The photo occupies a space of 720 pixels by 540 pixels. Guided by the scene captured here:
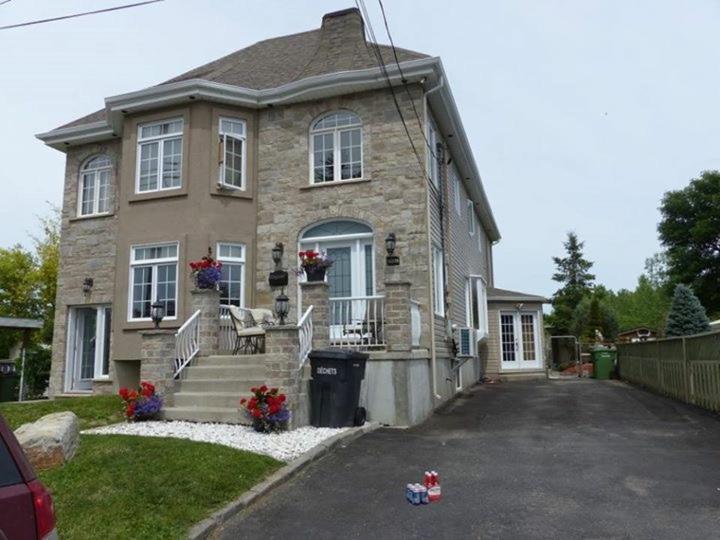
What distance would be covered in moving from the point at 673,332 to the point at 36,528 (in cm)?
1878

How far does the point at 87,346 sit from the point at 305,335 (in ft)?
24.7

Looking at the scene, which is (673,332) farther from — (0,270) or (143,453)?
(0,270)

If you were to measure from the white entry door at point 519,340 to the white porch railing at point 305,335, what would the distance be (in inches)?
510

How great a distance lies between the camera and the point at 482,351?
20234mm

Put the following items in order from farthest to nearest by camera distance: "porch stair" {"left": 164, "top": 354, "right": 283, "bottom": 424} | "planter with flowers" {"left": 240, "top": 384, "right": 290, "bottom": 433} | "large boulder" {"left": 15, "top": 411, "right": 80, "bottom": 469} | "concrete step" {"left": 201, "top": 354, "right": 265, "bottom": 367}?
"concrete step" {"left": 201, "top": 354, "right": 265, "bottom": 367}, "porch stair" {"left": 164, "top": 354, "right": 283, "bottom": 424}, "planter with flowers" {"left": 240, "top": 384, "right": 290, "bottom": 433}, "large boulder" {"left": 15, "top": 411, "right": 80, "bottom": 469}

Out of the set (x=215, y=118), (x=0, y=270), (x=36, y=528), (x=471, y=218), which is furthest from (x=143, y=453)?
(x=0, y=270)

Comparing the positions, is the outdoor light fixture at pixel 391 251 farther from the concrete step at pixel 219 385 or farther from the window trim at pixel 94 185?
the window trim at pixel 94 185

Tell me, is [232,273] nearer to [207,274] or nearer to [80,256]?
[207,274]

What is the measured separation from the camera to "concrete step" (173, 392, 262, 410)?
8867 millimetres

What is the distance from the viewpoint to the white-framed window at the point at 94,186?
14336 mm

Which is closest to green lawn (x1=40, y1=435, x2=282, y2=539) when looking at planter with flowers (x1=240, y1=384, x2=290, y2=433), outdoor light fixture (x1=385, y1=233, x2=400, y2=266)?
planter with flowers (x1=240, y1=384, x2=290, y2=433)

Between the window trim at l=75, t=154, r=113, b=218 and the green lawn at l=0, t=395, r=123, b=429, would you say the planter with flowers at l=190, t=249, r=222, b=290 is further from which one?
the window trim at l=75, t=154, r=113, b=218

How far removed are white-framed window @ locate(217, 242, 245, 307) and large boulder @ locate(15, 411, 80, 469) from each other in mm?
5801

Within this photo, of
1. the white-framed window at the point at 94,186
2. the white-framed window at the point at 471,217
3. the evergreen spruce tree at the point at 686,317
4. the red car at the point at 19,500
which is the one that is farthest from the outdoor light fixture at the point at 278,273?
the evergreen spruce tree at the point at 686,317
